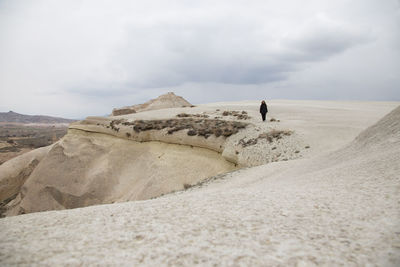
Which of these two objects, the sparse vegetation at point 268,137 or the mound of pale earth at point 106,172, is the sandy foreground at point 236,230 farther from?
the mound of pale earth at point 106,172

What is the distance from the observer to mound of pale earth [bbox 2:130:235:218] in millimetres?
14828

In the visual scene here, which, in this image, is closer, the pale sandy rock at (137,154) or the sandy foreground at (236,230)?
the sandy foreground at (236,230)

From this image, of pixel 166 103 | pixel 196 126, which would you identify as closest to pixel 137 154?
pixel 196 126

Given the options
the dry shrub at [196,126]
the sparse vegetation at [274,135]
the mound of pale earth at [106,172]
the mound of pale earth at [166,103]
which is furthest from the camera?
the mound of pale earth at [166,103]

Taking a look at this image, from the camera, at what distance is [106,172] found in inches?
677

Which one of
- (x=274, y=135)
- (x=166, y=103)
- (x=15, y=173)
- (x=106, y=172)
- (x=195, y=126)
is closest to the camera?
(x=274, y=135)

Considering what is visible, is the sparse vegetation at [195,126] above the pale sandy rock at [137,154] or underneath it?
above

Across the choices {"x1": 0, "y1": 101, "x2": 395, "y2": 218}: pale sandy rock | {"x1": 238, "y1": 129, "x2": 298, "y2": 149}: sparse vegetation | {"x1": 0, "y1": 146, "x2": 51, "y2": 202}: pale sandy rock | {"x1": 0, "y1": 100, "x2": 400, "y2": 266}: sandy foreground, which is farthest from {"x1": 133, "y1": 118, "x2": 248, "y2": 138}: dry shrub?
{"x1": 0, "y1": 100, "x2": 400, "y2": 266}: sandy foreground

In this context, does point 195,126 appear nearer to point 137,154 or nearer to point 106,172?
point 137,154

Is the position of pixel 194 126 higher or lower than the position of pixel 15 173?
higher

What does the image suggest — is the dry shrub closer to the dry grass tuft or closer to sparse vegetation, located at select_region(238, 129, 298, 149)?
the dry grass tuft

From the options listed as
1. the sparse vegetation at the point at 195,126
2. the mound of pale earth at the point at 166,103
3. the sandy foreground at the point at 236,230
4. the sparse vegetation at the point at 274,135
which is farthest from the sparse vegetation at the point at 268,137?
the mound of pale earth at the point at 166,103

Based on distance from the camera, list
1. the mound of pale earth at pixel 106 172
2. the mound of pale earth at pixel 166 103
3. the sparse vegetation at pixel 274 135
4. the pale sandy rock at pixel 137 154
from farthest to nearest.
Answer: the mound of pale earth at pixel 166 103 < the mound of pale earth at pixel 106 172 < the sparse vegetation at pixel 274 135 < the pale sandy rock at pixel 137 154

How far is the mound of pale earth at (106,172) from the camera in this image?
1483 centimetres
